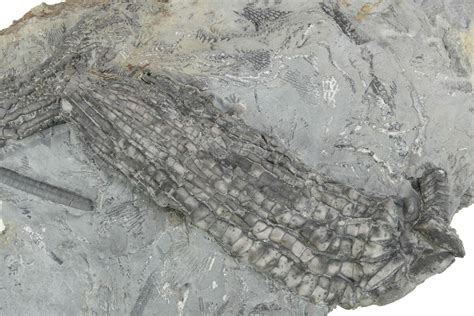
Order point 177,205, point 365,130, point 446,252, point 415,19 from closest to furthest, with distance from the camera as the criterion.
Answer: point 446,252, point 177,205, point 365,130, point 415,19

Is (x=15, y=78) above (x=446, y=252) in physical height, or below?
above

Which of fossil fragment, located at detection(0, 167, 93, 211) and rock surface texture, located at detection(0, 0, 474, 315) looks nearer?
rock surface texture, located at detection(0, 0, 474, 315)

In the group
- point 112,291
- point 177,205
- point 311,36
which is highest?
point 311,36

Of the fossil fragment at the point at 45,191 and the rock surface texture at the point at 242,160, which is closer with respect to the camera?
the rock surface texture at the point at 242,160

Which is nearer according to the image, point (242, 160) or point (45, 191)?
point (242, 160)

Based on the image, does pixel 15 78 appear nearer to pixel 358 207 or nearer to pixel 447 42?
pixel 358 207

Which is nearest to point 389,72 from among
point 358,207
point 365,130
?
point 365,130

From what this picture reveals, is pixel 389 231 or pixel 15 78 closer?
pixel 389 231

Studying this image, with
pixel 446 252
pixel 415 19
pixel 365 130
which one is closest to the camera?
pixel 446 252
